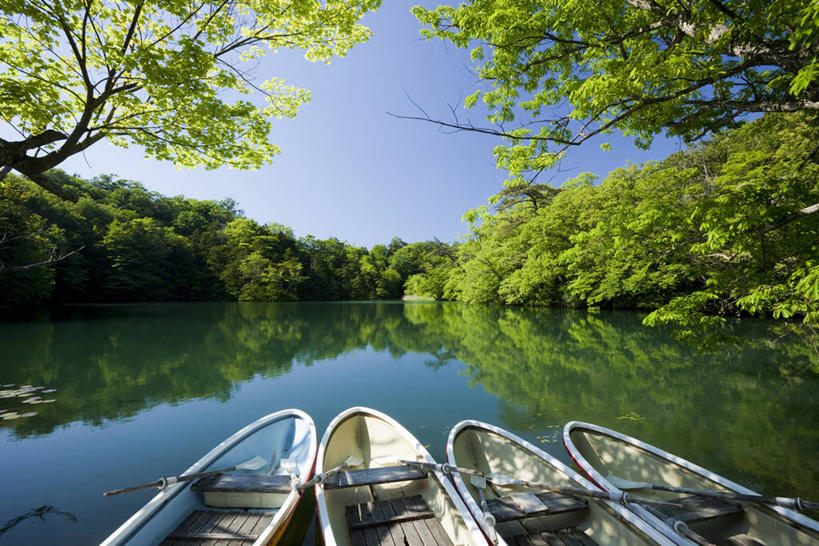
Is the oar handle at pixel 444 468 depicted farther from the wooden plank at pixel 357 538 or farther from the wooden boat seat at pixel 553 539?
the wooden plank at pixel 357 538

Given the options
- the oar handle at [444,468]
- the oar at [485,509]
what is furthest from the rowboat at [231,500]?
the oar at [485,509]

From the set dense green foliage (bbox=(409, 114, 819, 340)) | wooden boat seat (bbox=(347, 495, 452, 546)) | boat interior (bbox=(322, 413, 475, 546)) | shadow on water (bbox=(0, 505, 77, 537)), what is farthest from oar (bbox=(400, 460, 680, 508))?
shadow on water (bbox=(0, 505, 77, 537))

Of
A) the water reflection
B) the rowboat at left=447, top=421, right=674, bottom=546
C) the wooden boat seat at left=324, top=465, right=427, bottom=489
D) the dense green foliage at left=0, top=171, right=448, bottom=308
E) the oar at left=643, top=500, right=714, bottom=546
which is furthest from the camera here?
the dense green foliage at left=0, top=171, right=448, bottom=308

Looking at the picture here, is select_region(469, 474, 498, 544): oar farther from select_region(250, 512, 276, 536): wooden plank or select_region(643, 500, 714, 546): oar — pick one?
select_region(250, 512, 276, 536): wooden plank

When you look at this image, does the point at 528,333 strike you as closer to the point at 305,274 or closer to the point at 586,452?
the point at 586,452

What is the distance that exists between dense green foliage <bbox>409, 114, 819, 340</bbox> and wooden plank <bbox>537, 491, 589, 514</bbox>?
80.4 inches

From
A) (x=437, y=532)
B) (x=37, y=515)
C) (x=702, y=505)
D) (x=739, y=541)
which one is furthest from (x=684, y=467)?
(x=37, y=515)

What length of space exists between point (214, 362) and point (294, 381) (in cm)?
320

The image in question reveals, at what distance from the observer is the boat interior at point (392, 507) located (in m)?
2.19

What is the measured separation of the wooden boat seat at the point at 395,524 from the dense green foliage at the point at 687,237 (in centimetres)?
287

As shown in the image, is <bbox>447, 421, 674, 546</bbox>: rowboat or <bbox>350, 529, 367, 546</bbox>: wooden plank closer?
<bbox>447, 421, 674, 546</bbox>: rowboat

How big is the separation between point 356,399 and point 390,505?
3.48m

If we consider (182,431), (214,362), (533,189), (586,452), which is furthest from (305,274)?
(586,452)

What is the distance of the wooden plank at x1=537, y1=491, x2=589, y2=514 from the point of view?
7.57 feet
